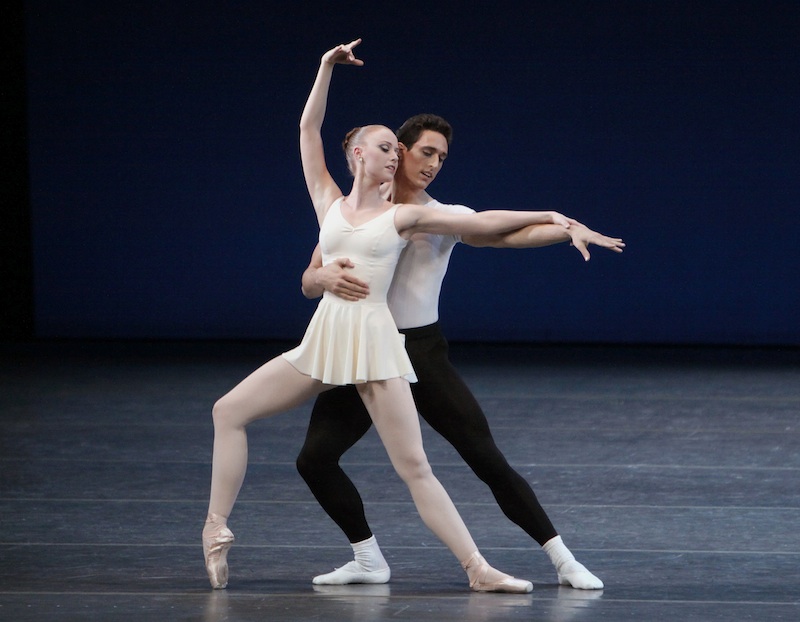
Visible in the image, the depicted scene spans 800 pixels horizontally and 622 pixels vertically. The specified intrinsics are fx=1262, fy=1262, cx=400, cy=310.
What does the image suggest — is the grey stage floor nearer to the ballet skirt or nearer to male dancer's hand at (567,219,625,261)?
the ballet skirt

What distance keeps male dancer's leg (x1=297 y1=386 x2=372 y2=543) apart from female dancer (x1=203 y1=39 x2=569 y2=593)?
5.1 inches

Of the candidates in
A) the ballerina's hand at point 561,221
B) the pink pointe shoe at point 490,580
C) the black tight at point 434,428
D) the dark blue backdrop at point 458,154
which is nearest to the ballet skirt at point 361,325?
the black tight at point 434,428

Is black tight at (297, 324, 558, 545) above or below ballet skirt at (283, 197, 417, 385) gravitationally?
below

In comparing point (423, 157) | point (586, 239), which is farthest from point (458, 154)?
point (586, 239)

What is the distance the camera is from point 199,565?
10.6 feet

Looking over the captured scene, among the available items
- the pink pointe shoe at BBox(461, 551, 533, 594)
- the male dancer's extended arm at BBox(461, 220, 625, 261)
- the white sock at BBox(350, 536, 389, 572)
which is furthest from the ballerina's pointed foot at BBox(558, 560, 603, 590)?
the male dancer's extended arm at BBox(461, 220, 625, 261)

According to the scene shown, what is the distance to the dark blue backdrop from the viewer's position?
8.68 m

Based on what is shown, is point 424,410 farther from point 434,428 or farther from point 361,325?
point 361,325

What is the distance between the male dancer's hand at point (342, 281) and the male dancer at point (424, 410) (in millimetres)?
61

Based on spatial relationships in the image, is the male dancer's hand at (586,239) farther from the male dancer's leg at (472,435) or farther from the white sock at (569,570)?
the white sock at (569,570)

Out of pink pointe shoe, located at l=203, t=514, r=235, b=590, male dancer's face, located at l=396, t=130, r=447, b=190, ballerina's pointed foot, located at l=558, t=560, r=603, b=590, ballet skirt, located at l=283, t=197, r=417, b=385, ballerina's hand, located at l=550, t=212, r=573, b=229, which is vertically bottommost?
ballerina's pointed foot, located at l=558, t=560, r=603, b=590

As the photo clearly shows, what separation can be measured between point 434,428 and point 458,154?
6.02m

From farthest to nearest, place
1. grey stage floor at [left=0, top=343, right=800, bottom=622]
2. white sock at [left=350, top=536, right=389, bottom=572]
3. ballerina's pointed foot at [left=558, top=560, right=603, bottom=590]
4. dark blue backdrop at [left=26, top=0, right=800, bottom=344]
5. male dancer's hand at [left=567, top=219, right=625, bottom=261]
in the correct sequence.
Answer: dark blue backdrop at [left=26, top=0, right=800, bottom=344]
white sock at [left=350, top=536, right=389, bottom=572]
ballerina's pointed foot at [left=558, top=560, right=603, bottom=590]
grey stage floor at [left=0, top=343, right=800, bottom=622]
male dancer's hand at [left=567, top=219, right=625, bottom=261]

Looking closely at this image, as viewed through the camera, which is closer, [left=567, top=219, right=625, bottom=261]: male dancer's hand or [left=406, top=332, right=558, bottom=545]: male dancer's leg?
[left=567, top=219, right=625, bottom=261]: male dancer's hand
